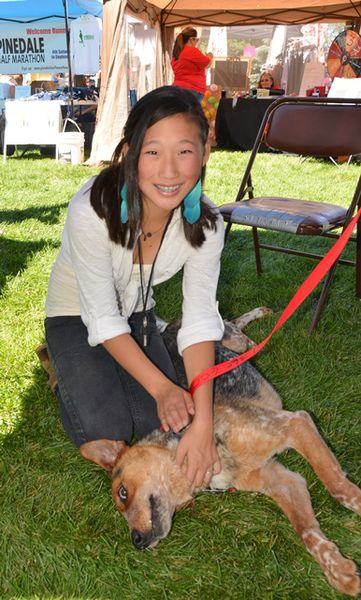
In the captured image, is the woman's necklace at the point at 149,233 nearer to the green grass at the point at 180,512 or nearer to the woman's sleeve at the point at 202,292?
the woman's sleeve at the point at 202,292

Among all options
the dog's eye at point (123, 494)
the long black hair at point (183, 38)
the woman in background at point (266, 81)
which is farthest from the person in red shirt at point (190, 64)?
the dog's eye at point (123, 494)

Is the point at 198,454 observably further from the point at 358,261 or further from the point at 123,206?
the point at 358,261

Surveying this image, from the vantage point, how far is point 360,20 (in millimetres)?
13203

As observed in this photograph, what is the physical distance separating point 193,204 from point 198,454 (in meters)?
1.07

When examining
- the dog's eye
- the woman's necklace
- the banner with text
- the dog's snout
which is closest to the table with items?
the banner with text


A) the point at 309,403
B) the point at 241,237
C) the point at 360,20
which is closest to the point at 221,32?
the point at 360,20

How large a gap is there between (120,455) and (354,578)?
998 mm

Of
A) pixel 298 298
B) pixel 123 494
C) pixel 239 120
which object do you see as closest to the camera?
pixel 298 298

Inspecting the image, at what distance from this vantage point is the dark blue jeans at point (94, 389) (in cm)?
258

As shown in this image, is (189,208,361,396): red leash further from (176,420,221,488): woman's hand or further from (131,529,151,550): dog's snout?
(131,529,151,550): dog's snout

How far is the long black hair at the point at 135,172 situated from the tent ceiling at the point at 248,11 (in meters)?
11.3

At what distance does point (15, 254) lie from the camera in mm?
5336

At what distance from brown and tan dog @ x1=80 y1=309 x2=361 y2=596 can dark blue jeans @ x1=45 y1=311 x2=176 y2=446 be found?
0.27m

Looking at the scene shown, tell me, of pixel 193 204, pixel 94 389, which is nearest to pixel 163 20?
pixel 193 204
